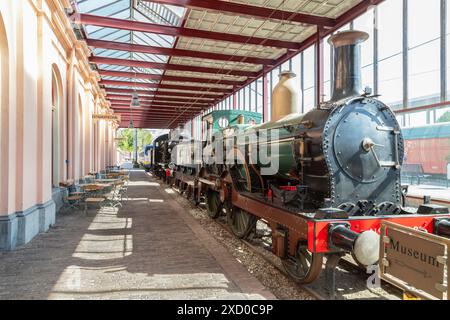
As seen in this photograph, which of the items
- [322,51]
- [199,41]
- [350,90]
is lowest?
[350,90]

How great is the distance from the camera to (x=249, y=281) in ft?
14.4

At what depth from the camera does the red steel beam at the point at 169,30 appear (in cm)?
1088

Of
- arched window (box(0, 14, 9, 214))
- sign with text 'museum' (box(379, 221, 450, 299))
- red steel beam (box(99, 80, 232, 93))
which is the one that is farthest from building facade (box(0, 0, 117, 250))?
red steel beam (box(99, 80, 232, 93))

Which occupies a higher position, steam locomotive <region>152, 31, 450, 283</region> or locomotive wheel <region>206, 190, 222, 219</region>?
steam locomotive <region>152, 31, 450, 283</region>

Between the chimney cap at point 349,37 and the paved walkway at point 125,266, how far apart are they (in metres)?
3.53

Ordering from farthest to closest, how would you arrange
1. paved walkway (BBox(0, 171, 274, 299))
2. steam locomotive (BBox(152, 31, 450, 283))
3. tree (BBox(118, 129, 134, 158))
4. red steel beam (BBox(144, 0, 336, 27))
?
tree (BBox(118, 129, 134, 158)) → red steel beam (BBox(144, 0, 336, 27)) → paved walkway (BBox(0, 171, 274, 299)) → steam locomotive (BBox(152, 31, 450, 283))

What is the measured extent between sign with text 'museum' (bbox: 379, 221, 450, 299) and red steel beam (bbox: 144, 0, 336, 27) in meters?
8.13

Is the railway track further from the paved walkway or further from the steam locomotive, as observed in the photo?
the paved walkway

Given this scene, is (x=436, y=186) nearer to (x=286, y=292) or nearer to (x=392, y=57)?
(x=392, y=57)

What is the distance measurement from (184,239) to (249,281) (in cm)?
254

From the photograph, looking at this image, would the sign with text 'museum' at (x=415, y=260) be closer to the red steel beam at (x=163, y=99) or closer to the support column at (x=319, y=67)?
the support column at (x=319, y=67)

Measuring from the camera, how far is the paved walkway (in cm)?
401

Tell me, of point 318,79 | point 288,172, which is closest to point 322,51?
point 318,79

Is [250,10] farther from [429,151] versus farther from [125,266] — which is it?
[125,266]
